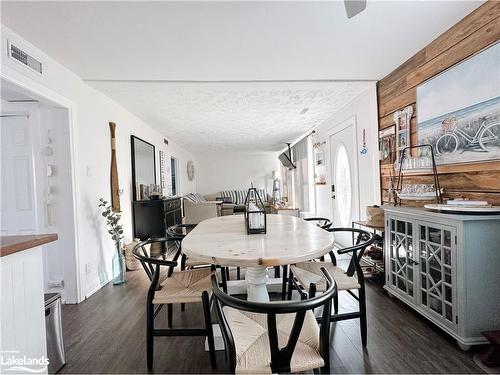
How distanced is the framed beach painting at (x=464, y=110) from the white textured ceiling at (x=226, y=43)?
0.41 meters

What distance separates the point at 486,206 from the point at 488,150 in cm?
41

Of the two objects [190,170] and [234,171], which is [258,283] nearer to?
[190,170]

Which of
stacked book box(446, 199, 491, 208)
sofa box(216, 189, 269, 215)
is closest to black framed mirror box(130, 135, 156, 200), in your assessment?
stacked book box(446, 199, 491, 208)

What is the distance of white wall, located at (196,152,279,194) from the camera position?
10023 millimetres

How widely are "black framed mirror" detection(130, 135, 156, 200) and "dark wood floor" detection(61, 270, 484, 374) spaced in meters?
2.06

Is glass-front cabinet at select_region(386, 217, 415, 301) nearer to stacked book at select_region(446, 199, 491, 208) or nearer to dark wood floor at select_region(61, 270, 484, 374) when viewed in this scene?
dark wood floor at select_region(61, 270, 484, 374)

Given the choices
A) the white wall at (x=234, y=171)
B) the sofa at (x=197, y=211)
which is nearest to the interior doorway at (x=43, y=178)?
the sofa at (x=197, y=211)

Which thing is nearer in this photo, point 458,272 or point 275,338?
point 275,338

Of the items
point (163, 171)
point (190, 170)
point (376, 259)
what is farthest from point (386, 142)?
point (190, 170)

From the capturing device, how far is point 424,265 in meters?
1.98

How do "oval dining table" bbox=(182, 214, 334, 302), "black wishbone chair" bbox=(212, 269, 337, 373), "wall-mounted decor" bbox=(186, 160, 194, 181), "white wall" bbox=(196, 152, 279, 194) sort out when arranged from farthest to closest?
1. "white wall" bbox=(196, 152, 279, 194)
2. "wall-mounted decor" bbox=(186, 160, 194, 181)
3. "oval dining table" bbox=(182, 214, 334, 302)
4. "black wishbone chair" bbox=(212, 269, 337, 373)

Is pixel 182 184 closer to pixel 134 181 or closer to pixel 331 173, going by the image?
pixel 134 181

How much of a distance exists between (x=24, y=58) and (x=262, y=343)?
270cm

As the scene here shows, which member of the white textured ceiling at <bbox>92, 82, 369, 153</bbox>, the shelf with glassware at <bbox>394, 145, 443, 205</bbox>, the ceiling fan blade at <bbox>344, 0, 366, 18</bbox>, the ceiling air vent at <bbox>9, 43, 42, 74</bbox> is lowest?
the shelf with glassware at <bbox>394, 145, 443, 205</bbox>
